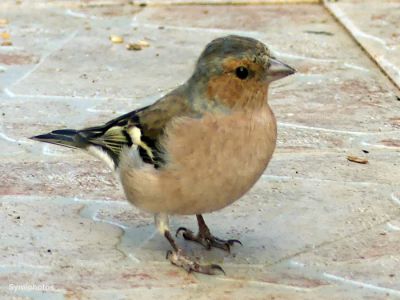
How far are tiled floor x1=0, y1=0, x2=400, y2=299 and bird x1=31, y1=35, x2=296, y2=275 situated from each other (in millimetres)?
380

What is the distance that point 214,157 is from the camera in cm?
437

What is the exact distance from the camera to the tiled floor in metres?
4.61

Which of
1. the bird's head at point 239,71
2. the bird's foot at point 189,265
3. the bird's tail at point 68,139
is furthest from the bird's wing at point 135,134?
the bird's foot at point 189,265

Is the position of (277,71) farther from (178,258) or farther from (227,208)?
(227,208)

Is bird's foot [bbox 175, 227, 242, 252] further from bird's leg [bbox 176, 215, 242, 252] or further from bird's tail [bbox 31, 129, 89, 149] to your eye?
bird's tail [bbox 31, 129, 89, 149]

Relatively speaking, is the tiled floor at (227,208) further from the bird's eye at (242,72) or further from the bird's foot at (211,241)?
the bird's eye at (242,72)

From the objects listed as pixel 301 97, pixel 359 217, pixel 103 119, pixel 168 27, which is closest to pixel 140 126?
pixel 359 217

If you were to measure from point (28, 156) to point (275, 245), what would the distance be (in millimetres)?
1760

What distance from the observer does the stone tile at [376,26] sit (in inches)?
300

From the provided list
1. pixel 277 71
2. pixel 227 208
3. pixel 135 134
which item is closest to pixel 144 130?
pixel 135 134

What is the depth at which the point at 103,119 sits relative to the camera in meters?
6.68

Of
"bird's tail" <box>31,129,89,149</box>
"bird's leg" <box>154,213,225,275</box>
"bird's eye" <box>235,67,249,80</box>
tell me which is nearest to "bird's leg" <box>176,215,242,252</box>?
"bird's leg" <box>154,213,225,275</box>

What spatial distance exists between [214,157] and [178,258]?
565mm

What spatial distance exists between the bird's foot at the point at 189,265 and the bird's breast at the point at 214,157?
0.27 meters
